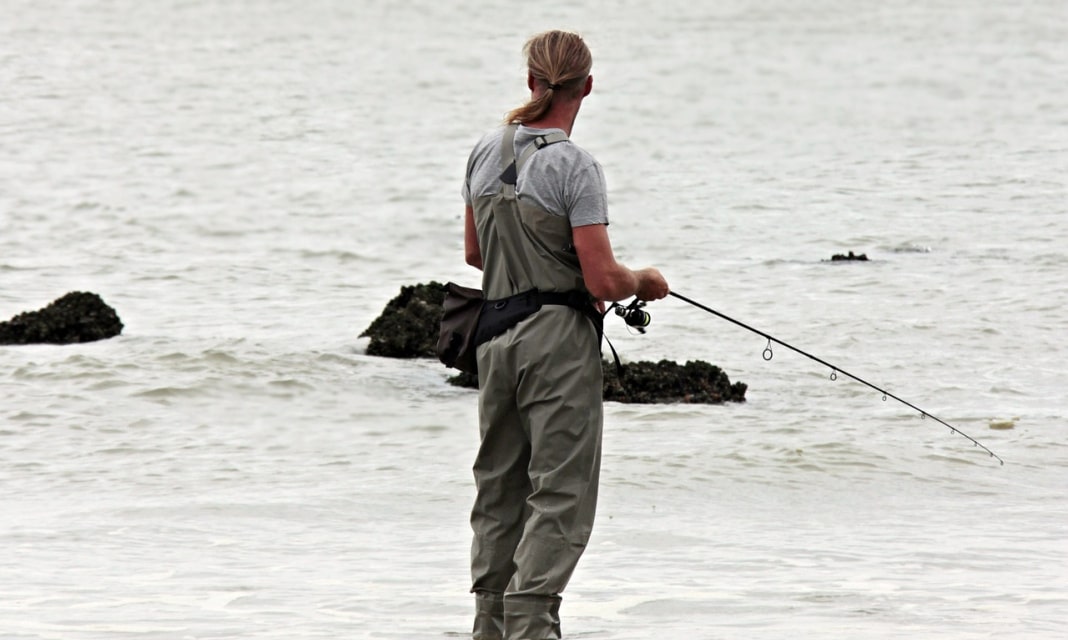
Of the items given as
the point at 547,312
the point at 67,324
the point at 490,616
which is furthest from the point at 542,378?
the point at 67,324

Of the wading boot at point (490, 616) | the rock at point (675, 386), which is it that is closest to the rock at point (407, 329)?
the rock at point (675, 386)

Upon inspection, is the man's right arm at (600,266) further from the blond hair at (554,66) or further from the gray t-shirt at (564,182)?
the blond hair at (554,66)

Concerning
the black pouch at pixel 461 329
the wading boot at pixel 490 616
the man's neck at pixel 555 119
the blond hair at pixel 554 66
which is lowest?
the wading boot at pixel 490 616

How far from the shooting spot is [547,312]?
473 cm

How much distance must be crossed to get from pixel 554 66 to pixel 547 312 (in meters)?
0.75

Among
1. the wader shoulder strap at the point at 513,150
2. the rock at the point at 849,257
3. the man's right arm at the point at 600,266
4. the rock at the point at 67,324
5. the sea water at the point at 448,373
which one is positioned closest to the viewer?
the man's right arm at the point at 600,266

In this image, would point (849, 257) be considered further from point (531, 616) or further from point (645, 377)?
point (531, 616)

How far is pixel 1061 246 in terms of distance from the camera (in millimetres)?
21188

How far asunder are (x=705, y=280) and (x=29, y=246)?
1014 centimetres

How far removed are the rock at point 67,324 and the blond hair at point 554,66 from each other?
36.3ft

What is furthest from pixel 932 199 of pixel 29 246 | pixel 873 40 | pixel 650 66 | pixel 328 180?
pixel 873 40

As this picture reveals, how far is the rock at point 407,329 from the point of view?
14867mm

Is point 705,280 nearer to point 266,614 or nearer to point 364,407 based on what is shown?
point 364,407

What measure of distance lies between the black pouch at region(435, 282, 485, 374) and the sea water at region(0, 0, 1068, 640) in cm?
146
